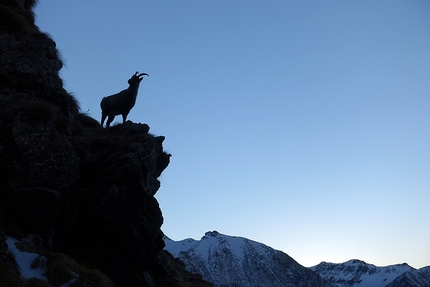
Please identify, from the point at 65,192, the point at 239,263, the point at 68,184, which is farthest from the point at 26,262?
the point at 239,263

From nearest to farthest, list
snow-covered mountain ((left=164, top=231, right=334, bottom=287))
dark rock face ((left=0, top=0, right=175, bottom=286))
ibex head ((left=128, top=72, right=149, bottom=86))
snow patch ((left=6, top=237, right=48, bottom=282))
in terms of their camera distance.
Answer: snow patch ((left=6, top=237, right=48, bottom=282)) < dark rock face ((left=0, top=0, right=175, bottom=286)) < ibex head ((left=128, top=72, right=149, bottom=86)) < snow-covered mountain ((left=164, top=231, right=334, bottom=287))

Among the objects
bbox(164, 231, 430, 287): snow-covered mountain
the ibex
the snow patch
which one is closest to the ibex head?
the ibex

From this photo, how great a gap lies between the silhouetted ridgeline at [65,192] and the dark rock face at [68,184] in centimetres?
3

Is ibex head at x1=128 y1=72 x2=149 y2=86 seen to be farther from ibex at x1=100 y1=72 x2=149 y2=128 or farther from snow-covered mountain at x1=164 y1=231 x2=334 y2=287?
snow-covered mountain at x1=164 y1=231 x2=334 y2=287

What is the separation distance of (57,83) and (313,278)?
18052 cm

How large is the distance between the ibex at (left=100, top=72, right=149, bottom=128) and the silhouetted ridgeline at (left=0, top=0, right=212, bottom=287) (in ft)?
12.3

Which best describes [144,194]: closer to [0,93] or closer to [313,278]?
[0,93]

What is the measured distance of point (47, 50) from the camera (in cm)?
1858

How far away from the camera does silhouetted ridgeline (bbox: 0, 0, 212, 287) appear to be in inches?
525

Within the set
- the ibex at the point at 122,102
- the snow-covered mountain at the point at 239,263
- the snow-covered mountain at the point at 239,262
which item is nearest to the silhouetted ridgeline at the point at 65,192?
the ibex at the point at 122,102

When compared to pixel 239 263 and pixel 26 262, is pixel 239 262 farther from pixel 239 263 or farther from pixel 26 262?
pixel 26 262

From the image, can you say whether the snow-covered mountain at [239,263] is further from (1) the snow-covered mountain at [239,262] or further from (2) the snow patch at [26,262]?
(2) the snow patch at [26,262]

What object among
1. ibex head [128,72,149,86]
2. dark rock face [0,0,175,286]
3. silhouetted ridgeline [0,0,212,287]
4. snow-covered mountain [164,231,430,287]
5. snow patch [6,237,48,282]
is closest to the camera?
snow patch [6,237,48,282]

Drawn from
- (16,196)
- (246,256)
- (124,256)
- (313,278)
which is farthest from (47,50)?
(313,278)
